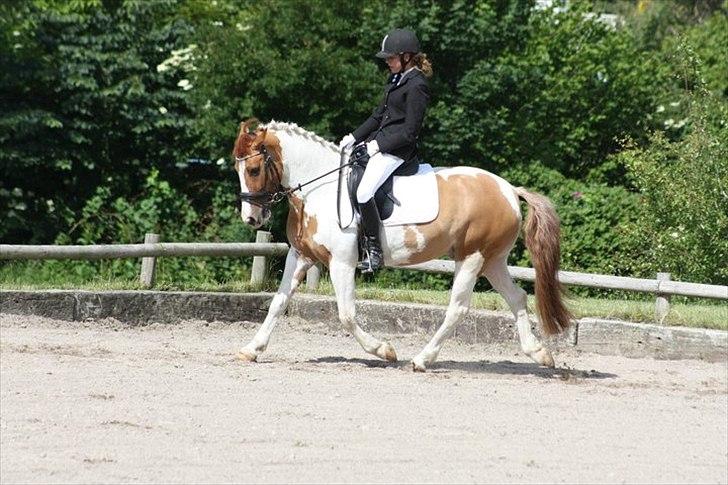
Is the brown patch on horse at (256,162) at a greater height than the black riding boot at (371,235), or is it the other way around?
the brown patch on horse at (256,162)

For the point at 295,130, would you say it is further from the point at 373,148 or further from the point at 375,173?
the point at 375,173

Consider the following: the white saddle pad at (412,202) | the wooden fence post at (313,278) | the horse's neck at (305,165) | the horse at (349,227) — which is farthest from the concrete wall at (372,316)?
the horse's neck at (305,165)

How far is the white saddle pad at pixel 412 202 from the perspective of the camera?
1126 centimetres

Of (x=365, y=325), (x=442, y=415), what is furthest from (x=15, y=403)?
(x=365, y=325)

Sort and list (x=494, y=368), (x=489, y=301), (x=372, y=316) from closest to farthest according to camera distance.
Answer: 1. (x=494, y=368)
2. (x=489, y=301)
3. (x=372, y=316)

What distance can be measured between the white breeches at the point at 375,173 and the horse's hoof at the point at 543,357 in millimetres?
1900

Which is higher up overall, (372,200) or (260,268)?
(372,200)

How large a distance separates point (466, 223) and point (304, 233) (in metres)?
1.28

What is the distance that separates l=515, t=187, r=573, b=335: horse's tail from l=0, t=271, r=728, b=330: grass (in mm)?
1357

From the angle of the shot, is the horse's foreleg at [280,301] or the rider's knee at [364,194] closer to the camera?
the rider's knee at [364,194]

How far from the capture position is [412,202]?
37.0 feet

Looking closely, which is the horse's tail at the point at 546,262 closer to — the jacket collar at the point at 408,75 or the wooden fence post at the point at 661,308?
the jacket collar at the point at 408,75

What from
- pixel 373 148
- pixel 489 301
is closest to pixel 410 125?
pixel 373 148

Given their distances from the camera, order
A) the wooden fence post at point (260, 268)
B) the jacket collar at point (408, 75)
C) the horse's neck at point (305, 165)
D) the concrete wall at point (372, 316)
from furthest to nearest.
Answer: the wooden fence post at point (260, 268) < the concrete wall at point (372, 316) < the horse's neck at point (305, 165) < the jacket collar at point (408, 75)
